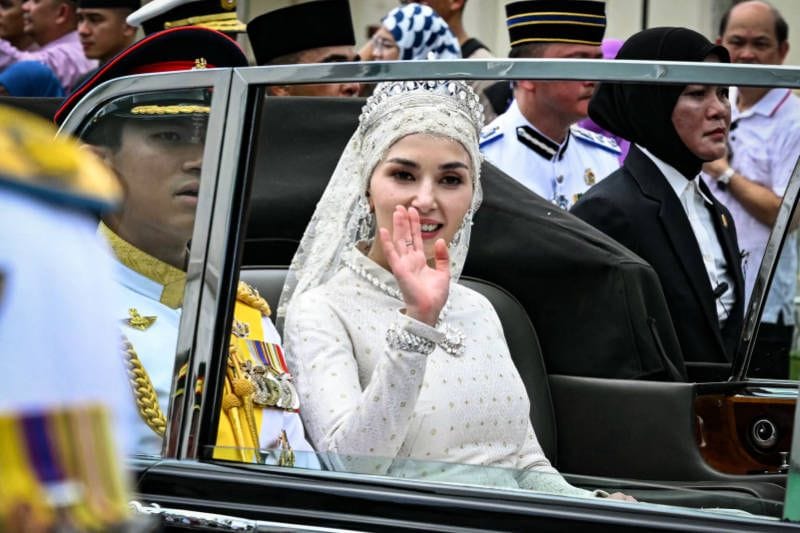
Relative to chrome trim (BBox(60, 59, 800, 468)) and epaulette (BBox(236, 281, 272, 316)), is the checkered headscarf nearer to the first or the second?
epaulette (BBox(236, 281, 272, 316))

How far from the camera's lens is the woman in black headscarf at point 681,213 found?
3430mm

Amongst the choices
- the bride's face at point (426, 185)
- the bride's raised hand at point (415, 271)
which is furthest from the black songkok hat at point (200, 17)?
the bride's raised hand at point (415, 271)

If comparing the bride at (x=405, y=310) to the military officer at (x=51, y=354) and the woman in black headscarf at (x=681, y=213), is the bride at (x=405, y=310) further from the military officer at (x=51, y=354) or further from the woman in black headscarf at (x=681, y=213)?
the military officer at (x=51, y=354)

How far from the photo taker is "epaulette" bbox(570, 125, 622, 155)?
14.0ft

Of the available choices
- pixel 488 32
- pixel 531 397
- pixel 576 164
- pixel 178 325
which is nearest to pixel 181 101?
pixel 178 325

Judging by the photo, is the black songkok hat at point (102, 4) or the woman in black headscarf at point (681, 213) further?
the black songkok hat at point (102, 4)

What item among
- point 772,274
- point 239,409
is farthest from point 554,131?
point 239,409

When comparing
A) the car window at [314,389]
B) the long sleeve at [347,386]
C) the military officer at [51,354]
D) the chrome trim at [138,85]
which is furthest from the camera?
the long sleeve at [347,386]

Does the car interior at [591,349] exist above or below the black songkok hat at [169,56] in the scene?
below

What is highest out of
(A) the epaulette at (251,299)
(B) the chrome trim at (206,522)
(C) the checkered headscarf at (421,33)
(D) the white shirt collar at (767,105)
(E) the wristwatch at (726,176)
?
(C) the checkered headscarf at (421,33)

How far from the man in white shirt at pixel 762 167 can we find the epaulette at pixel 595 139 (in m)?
0.38

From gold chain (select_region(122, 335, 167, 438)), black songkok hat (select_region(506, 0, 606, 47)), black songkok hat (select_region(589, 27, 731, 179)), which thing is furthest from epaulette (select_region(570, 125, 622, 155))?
gold chain (select_region(122, 335, 167, 438))

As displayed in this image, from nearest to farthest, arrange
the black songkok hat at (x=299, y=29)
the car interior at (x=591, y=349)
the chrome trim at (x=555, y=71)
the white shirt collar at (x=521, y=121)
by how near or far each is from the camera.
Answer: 1. the chrome trim at (x=555, y=71)
2. the car interior at (x=591, y=349)
3. the white shirt collar at (x=521, y=121)
4. the black songkok hat at (x=299, y=29)

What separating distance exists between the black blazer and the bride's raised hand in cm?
110
